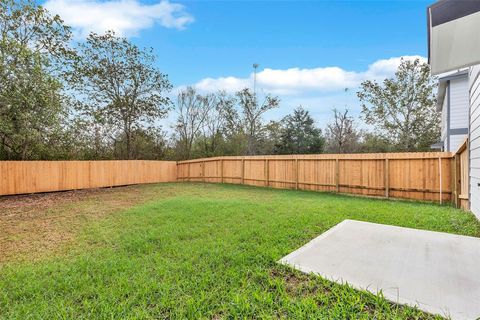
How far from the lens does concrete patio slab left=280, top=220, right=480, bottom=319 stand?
66.2 inches

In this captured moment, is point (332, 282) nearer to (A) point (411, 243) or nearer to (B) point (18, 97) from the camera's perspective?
(A) point (411, 243)

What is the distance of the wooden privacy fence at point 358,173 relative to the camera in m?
5.94

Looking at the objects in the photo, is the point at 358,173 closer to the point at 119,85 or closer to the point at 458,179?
the point at 458,179

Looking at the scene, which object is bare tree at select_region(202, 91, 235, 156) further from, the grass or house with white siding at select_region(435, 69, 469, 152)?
the grass

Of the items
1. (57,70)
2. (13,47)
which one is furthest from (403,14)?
(57,70)

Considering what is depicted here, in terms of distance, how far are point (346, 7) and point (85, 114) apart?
505 inches

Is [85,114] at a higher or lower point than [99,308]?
higher

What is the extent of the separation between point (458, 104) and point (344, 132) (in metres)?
8.90

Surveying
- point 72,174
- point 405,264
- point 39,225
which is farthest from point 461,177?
point 72,174

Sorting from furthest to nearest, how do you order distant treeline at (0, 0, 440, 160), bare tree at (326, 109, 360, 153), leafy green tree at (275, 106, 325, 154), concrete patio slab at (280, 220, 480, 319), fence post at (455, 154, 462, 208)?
leafy green tree at (275, 106, 325, 154), bare tree at (326, 109, 360, 153), distant treeline at (0, 0, 440, 160), fence post at (455, 154, 462, 208), concrete patio slab at (280, 220, 480, 319)

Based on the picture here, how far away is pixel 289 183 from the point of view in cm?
923

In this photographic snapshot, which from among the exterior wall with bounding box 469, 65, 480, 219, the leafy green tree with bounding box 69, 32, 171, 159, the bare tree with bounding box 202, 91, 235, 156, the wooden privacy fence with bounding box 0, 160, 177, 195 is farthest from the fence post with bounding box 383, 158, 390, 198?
the bare tree with bounding box 202, 91, 235, 156

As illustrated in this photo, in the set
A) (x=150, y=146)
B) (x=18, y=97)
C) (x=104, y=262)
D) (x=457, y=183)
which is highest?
(x=18, y=97)

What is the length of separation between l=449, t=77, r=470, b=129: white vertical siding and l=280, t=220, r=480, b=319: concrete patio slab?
8.95 m
